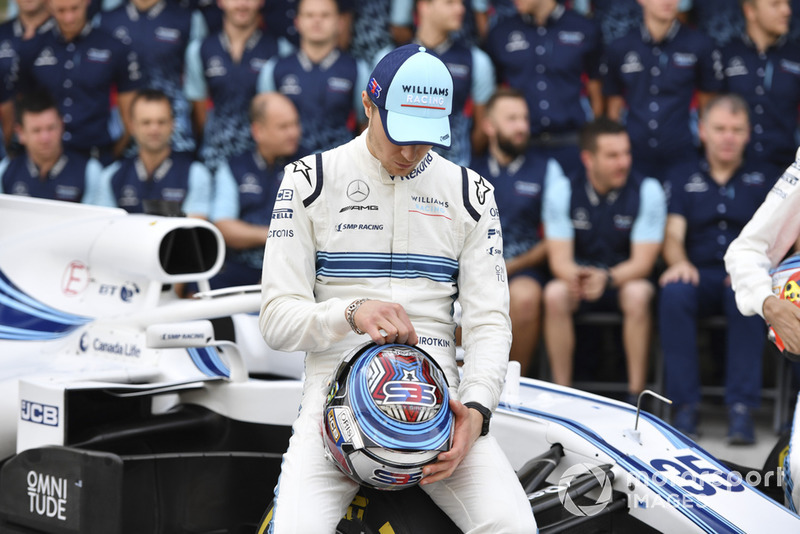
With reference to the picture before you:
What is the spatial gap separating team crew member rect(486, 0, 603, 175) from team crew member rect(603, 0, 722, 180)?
0.22 m

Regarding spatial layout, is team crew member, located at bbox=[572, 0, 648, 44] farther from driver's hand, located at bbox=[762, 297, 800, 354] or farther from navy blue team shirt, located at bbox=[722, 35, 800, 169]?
driver's hand, located at bbox=[762, 297, 800, 354]

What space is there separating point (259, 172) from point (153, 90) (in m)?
0.97

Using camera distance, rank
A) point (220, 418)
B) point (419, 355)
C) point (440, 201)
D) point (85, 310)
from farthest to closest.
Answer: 1. point (85, 310)
2. point (220, 418)
3. point (440, 201)
4. point (419, 355)

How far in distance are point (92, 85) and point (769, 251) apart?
508cm

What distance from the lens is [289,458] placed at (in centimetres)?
265

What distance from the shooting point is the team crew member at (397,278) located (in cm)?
258

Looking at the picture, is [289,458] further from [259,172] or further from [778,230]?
[259,172]

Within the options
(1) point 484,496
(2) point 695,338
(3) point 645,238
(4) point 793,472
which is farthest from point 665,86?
(1) point 484,496

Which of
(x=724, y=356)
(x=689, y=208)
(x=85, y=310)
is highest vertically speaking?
(x=689, y=208)

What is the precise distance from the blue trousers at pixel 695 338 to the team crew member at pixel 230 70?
9.36 ft

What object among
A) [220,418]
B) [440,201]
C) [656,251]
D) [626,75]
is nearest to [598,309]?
[656,251]

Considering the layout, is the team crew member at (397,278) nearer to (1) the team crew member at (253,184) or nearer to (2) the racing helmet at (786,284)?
(2) the racing helmet at (786,284)

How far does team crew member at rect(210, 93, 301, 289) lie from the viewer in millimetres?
6184

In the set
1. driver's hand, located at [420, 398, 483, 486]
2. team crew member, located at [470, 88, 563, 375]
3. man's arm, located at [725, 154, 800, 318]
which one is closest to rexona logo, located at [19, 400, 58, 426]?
driver's hand, located at [420, 398, 483, 486]
